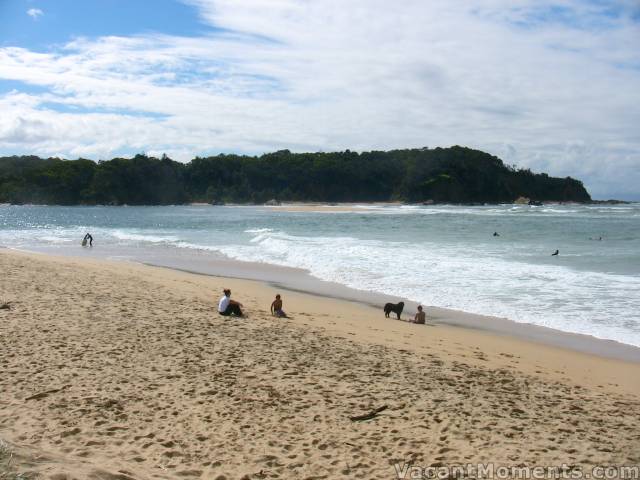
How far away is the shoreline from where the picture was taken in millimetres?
10844

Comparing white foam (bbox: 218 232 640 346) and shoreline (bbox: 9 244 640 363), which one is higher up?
white foam (bbox: 218 232 640 346)

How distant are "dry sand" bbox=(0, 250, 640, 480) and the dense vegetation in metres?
133

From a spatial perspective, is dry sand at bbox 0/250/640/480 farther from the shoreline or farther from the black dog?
the black dog

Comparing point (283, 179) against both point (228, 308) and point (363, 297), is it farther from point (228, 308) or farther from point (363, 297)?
point (228, 308)

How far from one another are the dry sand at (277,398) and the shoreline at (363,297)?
0.75 m

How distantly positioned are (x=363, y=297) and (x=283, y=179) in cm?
13872

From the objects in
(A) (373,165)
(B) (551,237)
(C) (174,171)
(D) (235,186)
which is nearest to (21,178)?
(C) (174,171)

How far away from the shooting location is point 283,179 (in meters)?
153

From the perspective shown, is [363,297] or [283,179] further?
[283,179]

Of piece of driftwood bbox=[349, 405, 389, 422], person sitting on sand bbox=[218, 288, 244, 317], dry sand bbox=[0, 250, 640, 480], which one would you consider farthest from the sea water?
piece of driftwood bbox=[349, 405, 389, 422]

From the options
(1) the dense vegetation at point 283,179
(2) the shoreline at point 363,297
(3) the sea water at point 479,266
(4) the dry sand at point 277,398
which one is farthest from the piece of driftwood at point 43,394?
(1) the dense vegetation at point 283,179

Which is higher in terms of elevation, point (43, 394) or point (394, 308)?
point (394, 308)

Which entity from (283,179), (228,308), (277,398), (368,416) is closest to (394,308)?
(228,308)

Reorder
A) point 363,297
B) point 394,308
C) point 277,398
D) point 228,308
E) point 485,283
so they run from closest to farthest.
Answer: point 277,398
point 228,308
point 394,308
point 363,297
point 485,283
